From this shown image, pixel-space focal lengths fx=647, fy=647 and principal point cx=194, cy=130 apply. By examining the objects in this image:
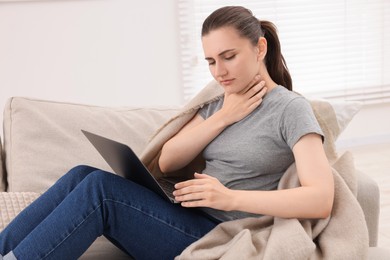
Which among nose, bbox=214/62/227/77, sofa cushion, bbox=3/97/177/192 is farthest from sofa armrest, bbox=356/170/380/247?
sofa cushion, bbox=3/97/177/192

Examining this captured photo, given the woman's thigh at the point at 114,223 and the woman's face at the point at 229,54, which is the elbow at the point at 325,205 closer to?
the woman's thigh at the point at 114,223

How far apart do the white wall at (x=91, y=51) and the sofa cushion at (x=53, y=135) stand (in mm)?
1598

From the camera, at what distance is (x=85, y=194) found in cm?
165

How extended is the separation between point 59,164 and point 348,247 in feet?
3.29

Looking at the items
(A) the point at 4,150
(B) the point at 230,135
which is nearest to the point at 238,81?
(B) the point at 230,135

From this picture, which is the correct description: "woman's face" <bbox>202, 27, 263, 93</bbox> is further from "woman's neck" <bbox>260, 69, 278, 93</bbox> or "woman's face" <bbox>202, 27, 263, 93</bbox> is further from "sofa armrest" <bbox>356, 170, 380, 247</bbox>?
"sofa armrest" <bbox>356, 170, 380, 247</bbox>

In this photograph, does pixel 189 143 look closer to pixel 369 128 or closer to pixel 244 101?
pixel 244 101

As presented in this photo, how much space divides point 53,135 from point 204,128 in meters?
0.59

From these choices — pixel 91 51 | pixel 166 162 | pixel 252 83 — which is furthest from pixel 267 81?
pixel 91 51

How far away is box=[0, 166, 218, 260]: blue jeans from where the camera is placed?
5.27 feet

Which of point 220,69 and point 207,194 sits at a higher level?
point 220,69

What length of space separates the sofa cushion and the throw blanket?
1.95 ft

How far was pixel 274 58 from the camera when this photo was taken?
188 cm

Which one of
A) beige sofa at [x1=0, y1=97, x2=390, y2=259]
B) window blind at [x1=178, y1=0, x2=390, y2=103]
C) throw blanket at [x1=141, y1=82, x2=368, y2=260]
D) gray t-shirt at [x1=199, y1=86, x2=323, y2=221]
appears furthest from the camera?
window blind at [x1=178, y1=0, x2=390, y2=103]
